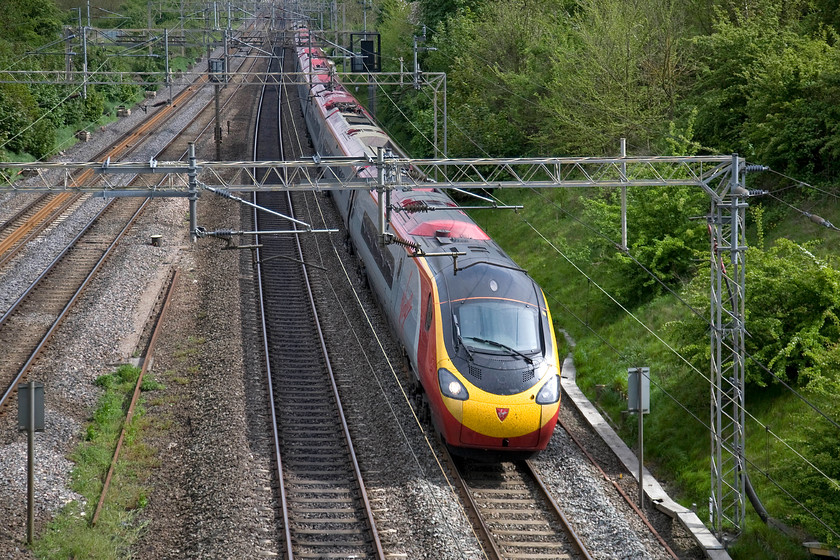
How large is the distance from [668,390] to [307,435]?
758cm

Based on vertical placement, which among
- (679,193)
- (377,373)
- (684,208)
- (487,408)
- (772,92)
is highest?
(772,92)

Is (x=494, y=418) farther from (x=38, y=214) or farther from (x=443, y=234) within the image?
(x=38, y=214)

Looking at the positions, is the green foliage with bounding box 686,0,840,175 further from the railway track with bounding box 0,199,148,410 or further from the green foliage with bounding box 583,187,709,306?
the railway track with bounding box 0,199,148,410

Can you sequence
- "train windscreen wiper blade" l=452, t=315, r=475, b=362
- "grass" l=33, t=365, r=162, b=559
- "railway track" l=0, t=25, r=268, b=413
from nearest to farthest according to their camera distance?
"grass" l=33, t=365, r=162, b=559 → "train windscreen wiper blade" l=452, t=315, r=475, b=362 → "railway track" l=0, t=25, r=268, b=413

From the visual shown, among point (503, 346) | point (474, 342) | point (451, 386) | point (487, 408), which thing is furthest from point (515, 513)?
point (474, 342)

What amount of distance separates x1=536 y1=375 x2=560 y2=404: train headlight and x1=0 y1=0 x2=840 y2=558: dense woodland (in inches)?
126

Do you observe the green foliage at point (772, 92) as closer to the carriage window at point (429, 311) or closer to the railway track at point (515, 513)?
the carriage window at point (429, 311)

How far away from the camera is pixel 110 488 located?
15.7m

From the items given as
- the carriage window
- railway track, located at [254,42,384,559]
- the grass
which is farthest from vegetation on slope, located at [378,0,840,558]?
the grass

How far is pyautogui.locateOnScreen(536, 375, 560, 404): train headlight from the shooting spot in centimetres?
1587

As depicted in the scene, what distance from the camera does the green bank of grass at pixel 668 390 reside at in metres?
15.2

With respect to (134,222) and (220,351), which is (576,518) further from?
(134,222)

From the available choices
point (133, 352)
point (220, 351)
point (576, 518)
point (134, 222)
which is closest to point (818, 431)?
point (576, 518)

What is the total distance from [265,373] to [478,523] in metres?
7.36
